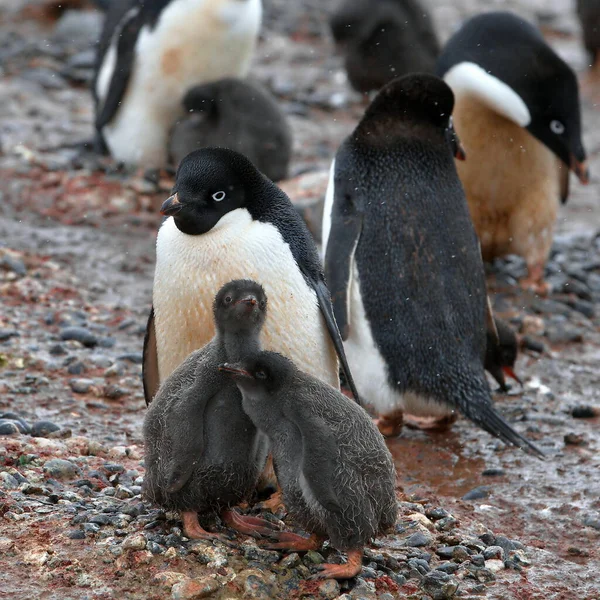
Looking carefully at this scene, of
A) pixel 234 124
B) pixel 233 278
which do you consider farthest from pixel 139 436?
pixel 234 124

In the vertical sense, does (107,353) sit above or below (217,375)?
below

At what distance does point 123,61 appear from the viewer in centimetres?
838

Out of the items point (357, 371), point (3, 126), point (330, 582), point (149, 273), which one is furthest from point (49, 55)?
point (330, 582)

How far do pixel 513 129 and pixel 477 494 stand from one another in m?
3.00

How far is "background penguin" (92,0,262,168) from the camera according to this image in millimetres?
8213

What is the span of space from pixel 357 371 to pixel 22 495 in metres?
1.87

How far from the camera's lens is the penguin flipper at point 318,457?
3.31 metres

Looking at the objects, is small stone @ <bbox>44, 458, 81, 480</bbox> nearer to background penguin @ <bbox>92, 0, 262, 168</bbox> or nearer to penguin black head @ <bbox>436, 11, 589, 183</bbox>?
penguin black head @ <bbox>436, 11, 589, 183</bbox>

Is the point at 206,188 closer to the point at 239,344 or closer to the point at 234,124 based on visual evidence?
the point at 239,344

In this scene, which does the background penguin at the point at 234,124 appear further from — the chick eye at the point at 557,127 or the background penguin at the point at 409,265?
the background penguin at the point at 409,265

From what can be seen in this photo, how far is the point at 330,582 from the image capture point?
3367 millimetres

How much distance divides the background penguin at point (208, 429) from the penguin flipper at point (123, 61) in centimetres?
518

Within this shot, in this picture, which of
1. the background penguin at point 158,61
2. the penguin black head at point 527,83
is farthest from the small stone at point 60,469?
the background penguin at point 158,61

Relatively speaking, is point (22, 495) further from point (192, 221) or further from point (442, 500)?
point (442, 500)
